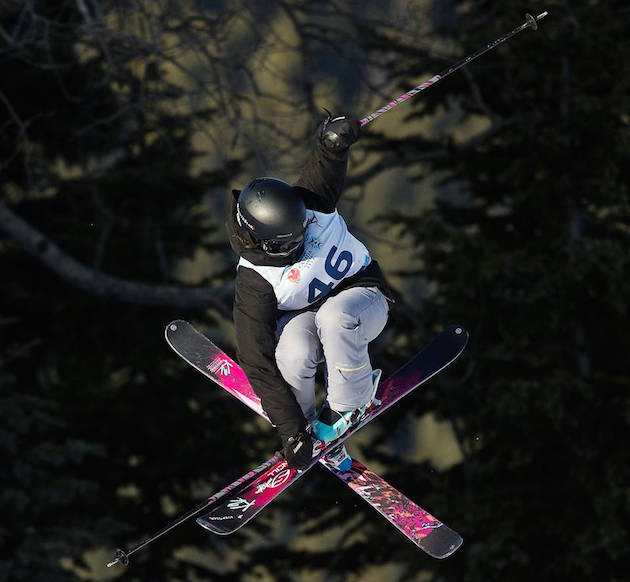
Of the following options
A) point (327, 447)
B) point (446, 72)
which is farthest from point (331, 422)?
point (446, 72)

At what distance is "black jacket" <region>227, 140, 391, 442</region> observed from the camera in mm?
5227

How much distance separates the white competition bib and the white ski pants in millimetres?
96

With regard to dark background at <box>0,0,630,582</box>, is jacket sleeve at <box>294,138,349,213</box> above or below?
below

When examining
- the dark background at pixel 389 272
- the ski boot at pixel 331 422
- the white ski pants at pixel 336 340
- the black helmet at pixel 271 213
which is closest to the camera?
A: the black helmet at pixel 271 213

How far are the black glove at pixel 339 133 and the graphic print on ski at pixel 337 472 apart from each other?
1.61 m

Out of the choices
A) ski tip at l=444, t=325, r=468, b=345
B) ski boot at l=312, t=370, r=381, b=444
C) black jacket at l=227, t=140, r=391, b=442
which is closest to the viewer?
black jacket at l=227, t=140, r=391, b=442

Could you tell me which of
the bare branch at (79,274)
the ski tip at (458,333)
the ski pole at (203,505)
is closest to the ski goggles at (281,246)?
the ski pole at (203,505)

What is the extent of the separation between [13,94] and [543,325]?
17.1ft

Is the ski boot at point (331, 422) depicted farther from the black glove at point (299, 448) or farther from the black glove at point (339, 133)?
the black glove at point (339, 133)

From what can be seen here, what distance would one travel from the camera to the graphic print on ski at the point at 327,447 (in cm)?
620

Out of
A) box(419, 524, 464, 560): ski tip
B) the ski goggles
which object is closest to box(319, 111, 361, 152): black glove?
the ski goggles

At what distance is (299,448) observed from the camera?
551cm

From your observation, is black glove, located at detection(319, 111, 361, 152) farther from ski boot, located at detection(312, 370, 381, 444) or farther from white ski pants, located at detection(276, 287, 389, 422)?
ski boot, located at detection(312, 370, 381, 444)

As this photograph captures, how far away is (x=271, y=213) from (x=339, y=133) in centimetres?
48
